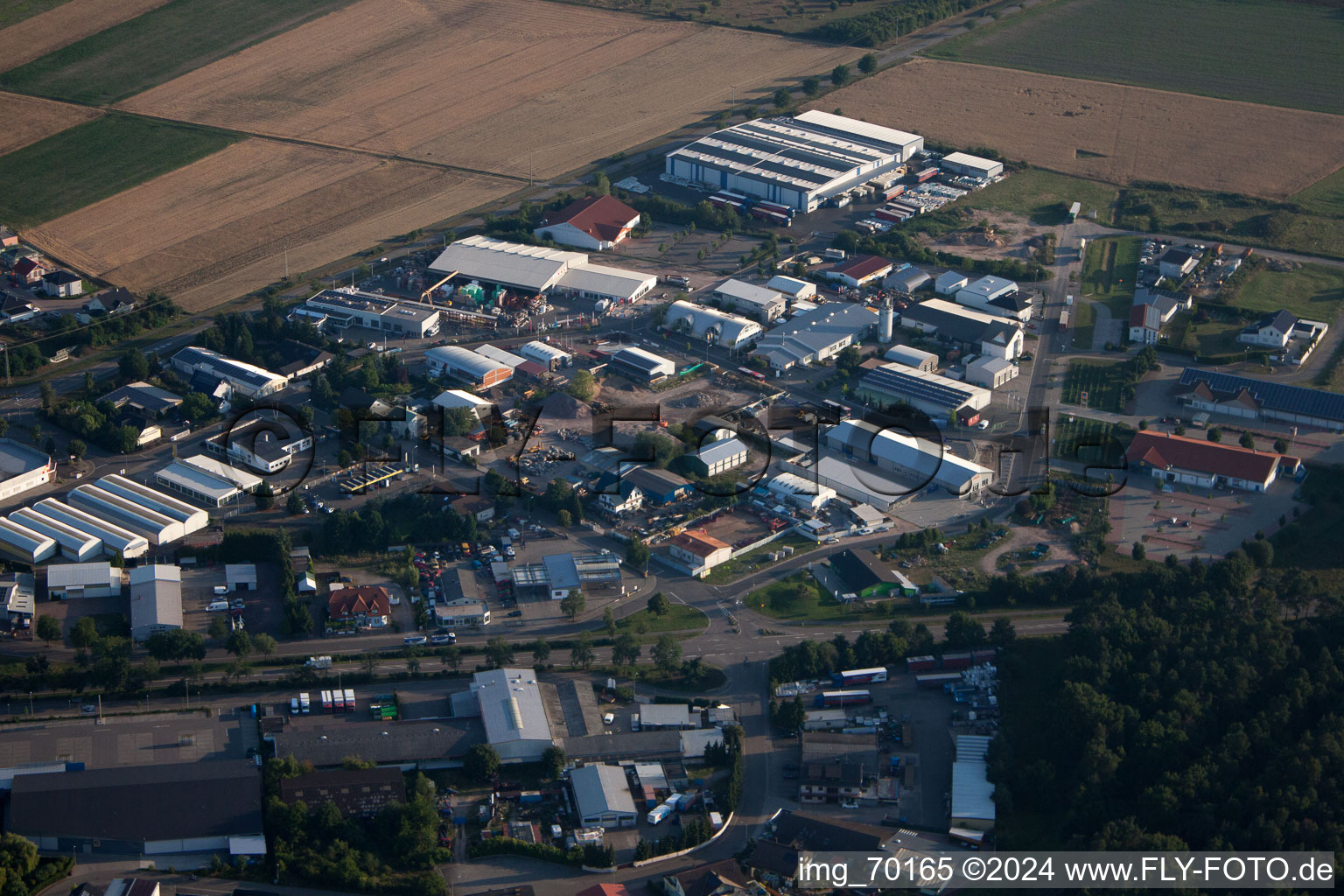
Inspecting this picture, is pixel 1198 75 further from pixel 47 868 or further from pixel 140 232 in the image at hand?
pixel 47 868

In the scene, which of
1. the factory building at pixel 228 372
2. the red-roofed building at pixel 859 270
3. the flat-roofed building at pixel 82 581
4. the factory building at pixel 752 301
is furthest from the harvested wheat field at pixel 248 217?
the flat-roofed building at pixel 82 581

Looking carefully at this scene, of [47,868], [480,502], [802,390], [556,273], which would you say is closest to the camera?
[47,868]

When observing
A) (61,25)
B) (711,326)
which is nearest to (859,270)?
(711,326)

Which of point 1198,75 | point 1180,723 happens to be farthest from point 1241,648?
point 1198,75

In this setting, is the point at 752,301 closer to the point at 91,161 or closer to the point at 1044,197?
the point at 1044,197

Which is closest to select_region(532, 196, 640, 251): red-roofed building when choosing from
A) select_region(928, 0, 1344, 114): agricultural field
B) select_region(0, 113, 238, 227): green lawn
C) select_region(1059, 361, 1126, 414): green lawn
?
select_region(0, 113, 238, 227): green lawn
